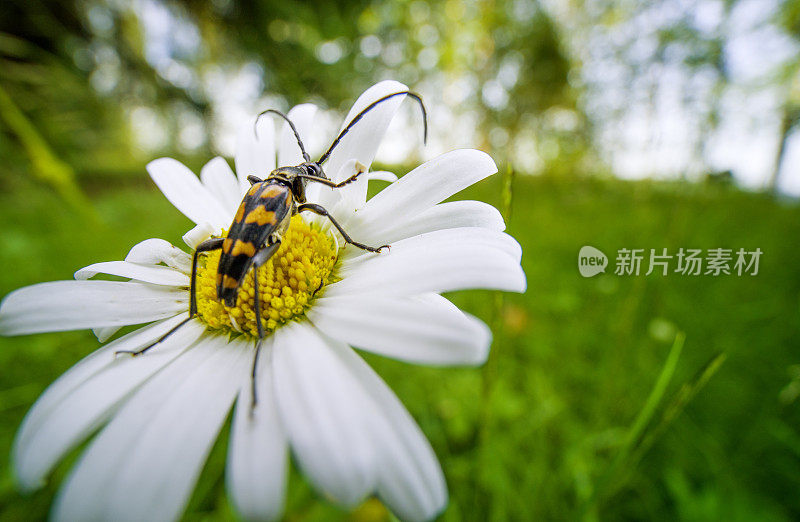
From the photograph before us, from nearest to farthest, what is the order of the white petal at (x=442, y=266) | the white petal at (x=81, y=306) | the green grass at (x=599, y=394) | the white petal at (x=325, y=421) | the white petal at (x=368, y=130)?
the white petal at (x=325, y=421) < the white petal at (x=442, y=266) < the white petal at (x=81, y=306) < the white petal at (x=368, y=130) < the green grass at (x=599, y=394)

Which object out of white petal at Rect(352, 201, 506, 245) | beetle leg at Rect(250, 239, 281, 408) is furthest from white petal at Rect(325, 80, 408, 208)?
beetle leg at Rect(250, 239, 281, 408)

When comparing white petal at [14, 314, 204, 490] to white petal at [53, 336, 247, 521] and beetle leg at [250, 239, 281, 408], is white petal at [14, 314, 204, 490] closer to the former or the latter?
white petal at [53, 336, 247, 521]

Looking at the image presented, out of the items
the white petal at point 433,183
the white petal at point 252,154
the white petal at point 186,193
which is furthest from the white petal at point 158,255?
the white petal at point 433,183

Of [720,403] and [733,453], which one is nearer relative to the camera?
[733,453]

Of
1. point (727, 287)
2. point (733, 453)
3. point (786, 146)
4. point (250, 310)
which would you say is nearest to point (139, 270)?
point (250, 310)

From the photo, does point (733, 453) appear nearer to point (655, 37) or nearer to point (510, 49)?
point (655, 37)

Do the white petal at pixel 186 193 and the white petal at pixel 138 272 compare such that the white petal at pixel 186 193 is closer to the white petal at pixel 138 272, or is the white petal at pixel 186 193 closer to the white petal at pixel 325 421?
the white petal at pixel 138 272

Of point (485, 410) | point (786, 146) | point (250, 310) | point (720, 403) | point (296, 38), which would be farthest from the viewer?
point (786, 146)
